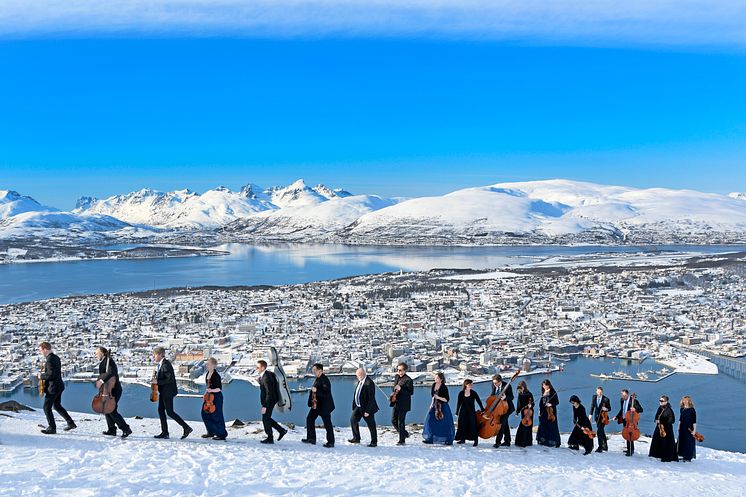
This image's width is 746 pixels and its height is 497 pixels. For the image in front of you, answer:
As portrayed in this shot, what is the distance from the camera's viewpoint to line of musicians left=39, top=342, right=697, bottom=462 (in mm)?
6867

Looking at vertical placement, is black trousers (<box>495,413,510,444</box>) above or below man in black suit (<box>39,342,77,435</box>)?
below

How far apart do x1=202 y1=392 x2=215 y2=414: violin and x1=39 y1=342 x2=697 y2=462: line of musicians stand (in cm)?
1

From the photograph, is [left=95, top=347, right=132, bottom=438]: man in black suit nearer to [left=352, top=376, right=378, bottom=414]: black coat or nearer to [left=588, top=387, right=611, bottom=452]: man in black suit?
[left=352, top=376, right=378, bottom=414]: black coat

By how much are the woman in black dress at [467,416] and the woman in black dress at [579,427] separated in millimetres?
1086

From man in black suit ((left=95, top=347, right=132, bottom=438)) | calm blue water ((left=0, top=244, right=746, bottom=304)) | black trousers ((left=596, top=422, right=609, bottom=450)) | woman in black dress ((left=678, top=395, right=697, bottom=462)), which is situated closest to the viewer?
man in black suit ((left=95, top=347, right=132, bottom=438))

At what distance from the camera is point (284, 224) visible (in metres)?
190

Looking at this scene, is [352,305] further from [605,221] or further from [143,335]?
[605,221]

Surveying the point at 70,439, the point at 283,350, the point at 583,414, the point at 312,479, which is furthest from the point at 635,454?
the point at 283,350

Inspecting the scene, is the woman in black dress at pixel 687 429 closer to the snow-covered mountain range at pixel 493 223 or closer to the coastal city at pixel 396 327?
the coastal city at pixel 396 327

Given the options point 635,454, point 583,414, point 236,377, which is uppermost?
point 583,414

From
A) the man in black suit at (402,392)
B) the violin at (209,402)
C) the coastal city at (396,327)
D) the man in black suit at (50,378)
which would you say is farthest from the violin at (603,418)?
the coastal city at (396,327)

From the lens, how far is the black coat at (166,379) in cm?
682

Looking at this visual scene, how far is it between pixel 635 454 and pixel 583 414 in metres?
0.87

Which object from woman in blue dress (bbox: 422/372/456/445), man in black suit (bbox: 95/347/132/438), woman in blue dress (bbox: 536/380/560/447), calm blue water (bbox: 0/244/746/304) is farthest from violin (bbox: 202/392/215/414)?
calm blue water (bbox: 0/244/746/304)
